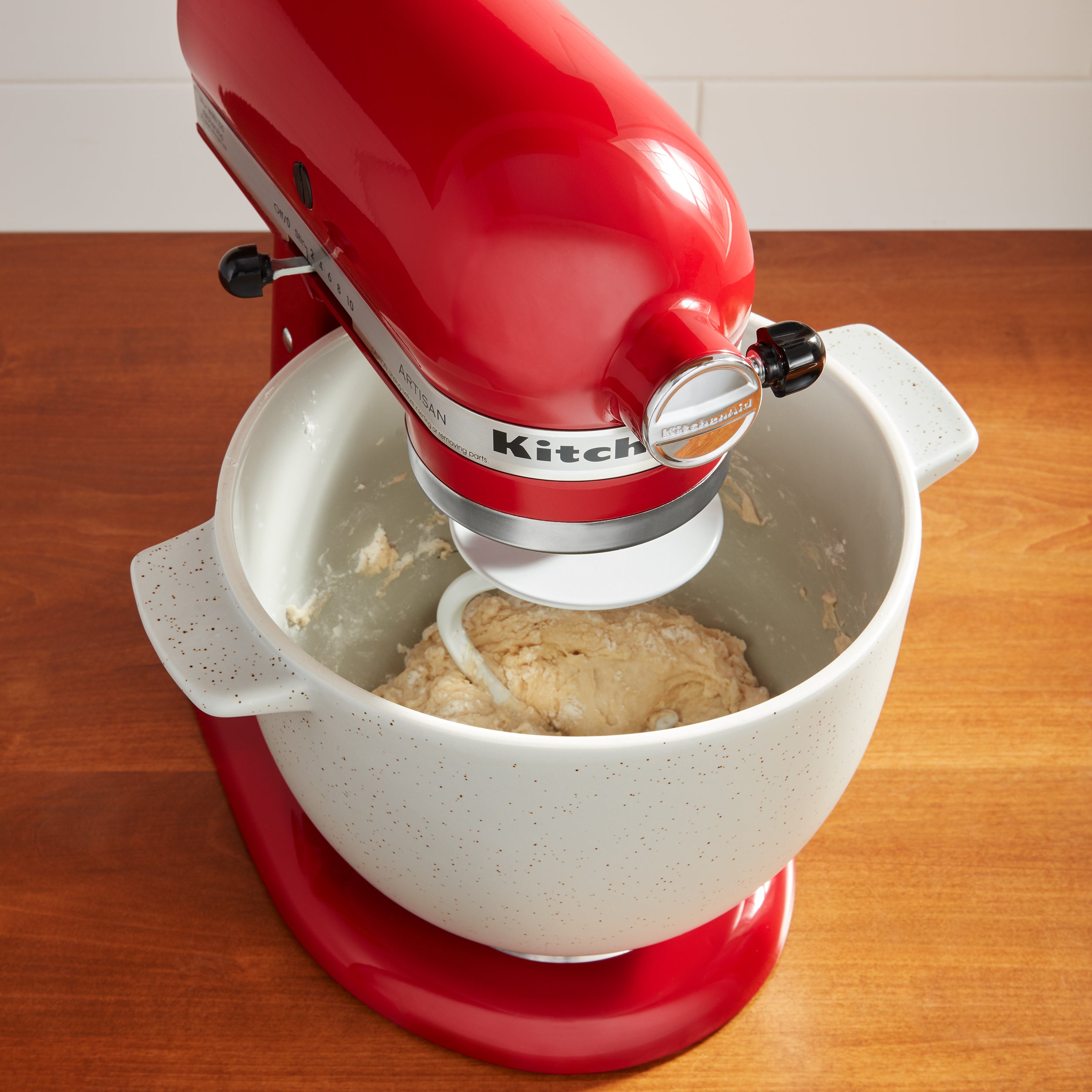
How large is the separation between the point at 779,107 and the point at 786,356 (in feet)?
2.70

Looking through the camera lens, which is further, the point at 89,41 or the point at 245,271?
the point at 89,41

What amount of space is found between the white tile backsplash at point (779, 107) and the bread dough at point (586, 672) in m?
0.63

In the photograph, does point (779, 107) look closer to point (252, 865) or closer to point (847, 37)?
point (847, 37)

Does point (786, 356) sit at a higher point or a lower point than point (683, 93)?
higher

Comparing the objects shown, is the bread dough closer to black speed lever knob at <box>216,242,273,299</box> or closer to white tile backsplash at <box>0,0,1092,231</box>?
black speed lever knob at <box>216,242,273,299</box>

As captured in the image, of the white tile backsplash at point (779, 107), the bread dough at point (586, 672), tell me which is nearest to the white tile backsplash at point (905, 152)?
the white tile backsplash at point (779, 107)

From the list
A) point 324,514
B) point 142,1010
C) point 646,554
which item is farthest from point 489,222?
point 142,1010

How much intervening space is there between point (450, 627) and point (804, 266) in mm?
551

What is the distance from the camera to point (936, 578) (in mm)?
771

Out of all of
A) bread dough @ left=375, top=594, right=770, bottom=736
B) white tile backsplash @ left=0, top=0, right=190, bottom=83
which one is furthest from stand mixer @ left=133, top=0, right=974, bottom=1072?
white tile backsplash @ left=0, top=0, right=190, bottom=83

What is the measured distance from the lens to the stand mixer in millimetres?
351

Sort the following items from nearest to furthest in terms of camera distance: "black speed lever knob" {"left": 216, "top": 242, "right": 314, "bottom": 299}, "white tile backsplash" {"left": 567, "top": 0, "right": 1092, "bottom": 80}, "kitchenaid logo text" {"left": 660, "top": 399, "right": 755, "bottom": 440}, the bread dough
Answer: "kitchenaid logo text" {"left": 660, "top": 399, "right": 755, "bottom": 440}, "black speed lever knob" {"left": 216, "top": 242, "right": 314, "bottom": 299}, the bread dough, "white tile backsplash" {"left": 567, "top": 0, "right": 1092, "bottom": 80}

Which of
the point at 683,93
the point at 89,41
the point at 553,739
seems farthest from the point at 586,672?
the point at 89,41

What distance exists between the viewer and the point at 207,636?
1.55ft
